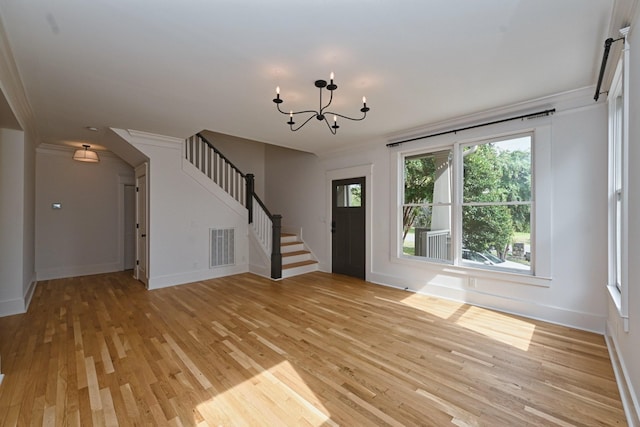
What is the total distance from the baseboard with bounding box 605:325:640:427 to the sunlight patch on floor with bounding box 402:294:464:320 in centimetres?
144

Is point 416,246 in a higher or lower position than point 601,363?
higher

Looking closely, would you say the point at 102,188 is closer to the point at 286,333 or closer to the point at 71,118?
the point at 71,118

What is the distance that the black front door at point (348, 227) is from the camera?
5.49 meters

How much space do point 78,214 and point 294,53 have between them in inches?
240

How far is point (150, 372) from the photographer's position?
7.54 ft

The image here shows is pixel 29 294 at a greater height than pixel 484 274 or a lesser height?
lesser

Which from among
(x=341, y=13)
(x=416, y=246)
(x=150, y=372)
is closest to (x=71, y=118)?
(x=150, y=372)

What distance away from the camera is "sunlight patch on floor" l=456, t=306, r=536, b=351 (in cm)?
289

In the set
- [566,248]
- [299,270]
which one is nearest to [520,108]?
[566,248]

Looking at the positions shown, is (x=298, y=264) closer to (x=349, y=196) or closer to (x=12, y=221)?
(x=349, y=196)

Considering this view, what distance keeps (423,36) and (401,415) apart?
2719mm

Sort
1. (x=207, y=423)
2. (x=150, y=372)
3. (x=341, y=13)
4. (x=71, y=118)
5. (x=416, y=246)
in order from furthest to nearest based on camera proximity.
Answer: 1. (x=416, y=246)
2. (x=71, y=118)
3. (x=150, y=372)
4. (x=341, y=13)
5. (x=207, y=423)

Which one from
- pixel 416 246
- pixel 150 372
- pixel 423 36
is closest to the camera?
pixel 423 36

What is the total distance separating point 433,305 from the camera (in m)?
3.95
